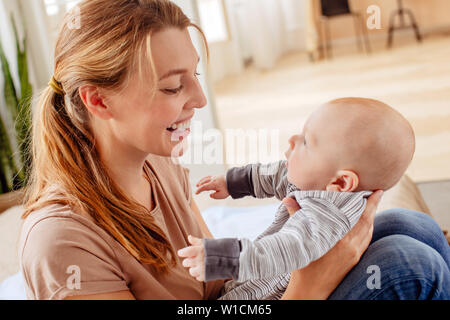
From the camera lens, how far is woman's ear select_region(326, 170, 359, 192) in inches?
23.4

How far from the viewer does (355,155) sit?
0.59m

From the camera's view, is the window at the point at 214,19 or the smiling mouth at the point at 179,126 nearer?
the smiling mouth at the point at 179,126

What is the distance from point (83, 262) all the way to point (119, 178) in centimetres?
14

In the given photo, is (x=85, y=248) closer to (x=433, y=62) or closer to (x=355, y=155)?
(x=355, y=155)

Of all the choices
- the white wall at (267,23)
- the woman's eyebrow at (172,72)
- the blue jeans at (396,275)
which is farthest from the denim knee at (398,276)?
the white wall at (267,23)

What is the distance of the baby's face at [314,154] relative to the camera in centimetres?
60

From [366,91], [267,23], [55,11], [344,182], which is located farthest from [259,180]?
[267,23]

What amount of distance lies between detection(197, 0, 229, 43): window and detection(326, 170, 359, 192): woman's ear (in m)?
0.31

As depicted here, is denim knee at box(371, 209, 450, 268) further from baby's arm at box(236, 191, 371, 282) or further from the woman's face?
the woman's face

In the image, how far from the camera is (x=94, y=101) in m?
0.60

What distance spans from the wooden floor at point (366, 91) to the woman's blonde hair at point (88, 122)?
293 mm

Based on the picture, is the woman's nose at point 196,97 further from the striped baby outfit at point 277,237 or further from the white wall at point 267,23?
the white wall at point 267,23

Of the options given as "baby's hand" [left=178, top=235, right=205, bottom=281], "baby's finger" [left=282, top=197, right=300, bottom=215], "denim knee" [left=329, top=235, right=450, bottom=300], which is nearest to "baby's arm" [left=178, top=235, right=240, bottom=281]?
"baby's hand" [left=178, top=235, right=205, bottom=281]

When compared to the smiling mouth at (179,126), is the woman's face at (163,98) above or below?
above
